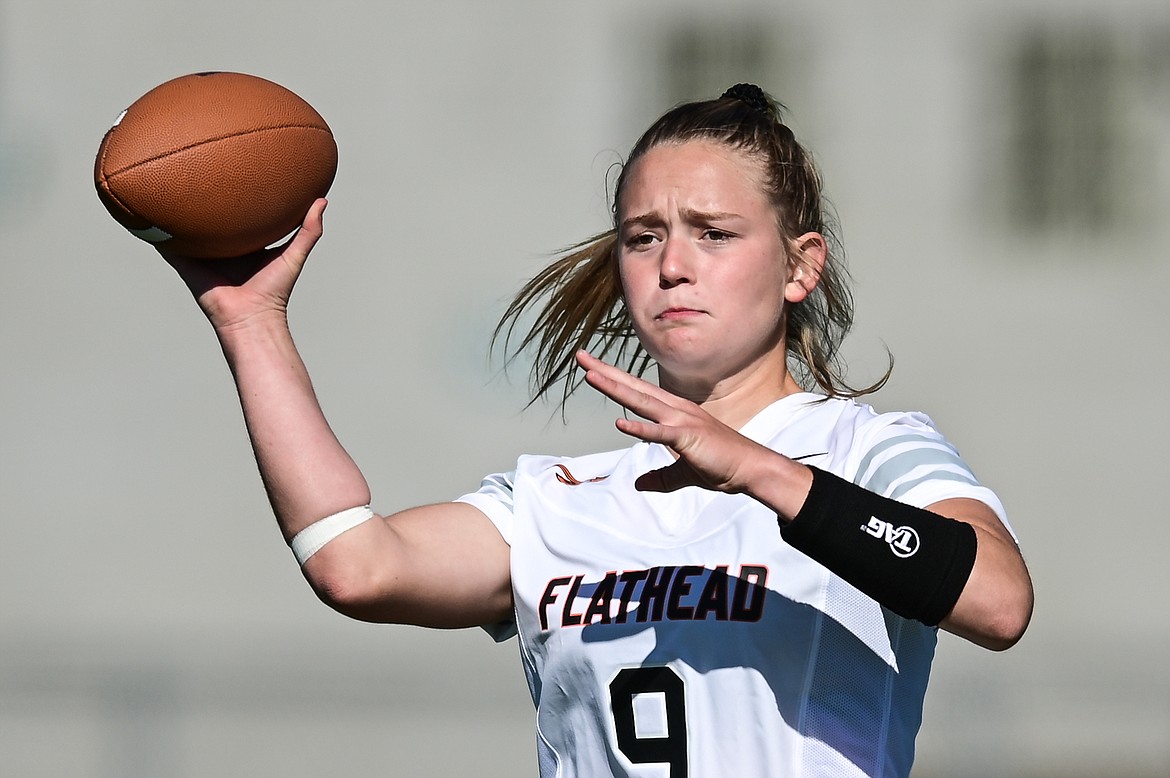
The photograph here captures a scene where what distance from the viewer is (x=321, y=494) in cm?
224

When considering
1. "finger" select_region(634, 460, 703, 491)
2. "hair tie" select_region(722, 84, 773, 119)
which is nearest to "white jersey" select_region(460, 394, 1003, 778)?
"finger" select_region(634, 460, 703, 491)

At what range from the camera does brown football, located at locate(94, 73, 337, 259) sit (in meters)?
2.35

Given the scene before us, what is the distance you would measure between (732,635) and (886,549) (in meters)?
0.36

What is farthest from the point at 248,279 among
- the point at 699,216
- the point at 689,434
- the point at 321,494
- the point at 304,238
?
the point at 689,434

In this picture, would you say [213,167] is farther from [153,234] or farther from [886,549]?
[886,549]

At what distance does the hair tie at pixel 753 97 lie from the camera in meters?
2.64

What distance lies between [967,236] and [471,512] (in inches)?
290

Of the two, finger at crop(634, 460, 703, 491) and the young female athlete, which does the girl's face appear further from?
finger at crop(634, 460, 703, 491)

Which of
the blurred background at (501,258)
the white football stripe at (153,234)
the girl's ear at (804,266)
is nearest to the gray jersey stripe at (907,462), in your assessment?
the girl's ear at (804,266)

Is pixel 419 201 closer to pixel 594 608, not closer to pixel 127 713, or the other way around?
pixel 127 713

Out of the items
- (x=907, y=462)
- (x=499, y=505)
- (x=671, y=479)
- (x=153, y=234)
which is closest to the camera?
(x=671, y=479)

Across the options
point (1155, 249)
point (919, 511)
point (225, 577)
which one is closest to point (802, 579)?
point (919, 511)

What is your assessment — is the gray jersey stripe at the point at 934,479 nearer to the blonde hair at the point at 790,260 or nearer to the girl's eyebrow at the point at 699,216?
the blonde hair at the point at 790,260

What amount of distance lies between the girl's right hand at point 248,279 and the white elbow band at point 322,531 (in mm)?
327
